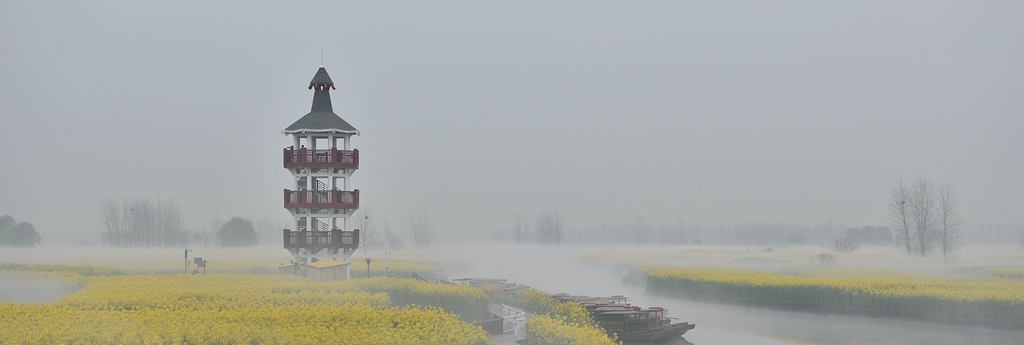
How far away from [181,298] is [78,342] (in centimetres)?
952

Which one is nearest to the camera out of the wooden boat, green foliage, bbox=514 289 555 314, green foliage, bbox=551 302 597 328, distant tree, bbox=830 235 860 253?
green foliage, bbox=551 302 597 328

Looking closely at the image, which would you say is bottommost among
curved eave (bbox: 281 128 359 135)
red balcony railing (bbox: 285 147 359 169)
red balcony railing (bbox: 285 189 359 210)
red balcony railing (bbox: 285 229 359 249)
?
red balcony railing (bbox: 285 229 359 249)

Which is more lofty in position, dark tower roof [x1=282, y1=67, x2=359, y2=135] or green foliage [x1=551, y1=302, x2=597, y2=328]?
dark tower roof [x1=282, y1=67, x2=359, y2=135]

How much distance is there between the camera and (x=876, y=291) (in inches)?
1623

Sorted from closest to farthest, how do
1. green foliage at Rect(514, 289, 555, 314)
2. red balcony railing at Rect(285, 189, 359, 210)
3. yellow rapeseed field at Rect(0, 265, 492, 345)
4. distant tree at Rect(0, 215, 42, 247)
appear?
yellow rapeseed field at Rect(0, 265, 492, 345), green foliage at Rect(514, 289, 555, 314), red balcony railing at Rect(285, 189, 359, 210), distant tree at Rect(0, 215, 42, 247)

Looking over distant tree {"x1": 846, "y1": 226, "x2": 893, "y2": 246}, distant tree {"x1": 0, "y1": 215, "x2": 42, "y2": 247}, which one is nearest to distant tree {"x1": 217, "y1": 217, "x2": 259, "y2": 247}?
distant tree {"x1": 0, "y1": 215, "x2": 42, "y2": 247}

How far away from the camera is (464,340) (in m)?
18.7

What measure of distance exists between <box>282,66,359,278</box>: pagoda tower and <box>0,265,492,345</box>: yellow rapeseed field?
9295 millimetres

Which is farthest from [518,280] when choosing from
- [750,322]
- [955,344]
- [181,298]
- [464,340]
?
Answer: [464,340]

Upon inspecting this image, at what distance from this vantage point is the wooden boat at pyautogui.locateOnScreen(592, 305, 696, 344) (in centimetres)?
3256

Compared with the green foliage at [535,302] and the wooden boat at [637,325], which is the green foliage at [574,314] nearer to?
the wooden boat at [637,325]

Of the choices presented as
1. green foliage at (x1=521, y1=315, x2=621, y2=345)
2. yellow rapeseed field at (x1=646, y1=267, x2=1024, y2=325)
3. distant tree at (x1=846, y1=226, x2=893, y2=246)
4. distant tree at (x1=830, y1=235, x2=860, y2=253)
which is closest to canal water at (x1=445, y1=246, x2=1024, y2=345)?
yellow rapeseed field at (x1=646, y1=267, x2=1024, y2=325)

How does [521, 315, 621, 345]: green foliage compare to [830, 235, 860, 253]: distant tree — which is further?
[830, 235, 860, 253]: distant tree

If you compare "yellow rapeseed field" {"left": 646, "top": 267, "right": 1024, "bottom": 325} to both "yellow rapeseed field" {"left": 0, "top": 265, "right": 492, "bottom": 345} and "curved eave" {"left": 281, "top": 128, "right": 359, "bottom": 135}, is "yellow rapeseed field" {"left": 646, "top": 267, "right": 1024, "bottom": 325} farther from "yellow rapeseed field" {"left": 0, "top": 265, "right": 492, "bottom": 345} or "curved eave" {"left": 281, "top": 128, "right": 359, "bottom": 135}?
Result: "yellow rapeseed field" {"left": 0, "top": 265, "right": 492, "bottom": 345}
